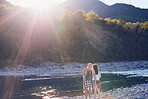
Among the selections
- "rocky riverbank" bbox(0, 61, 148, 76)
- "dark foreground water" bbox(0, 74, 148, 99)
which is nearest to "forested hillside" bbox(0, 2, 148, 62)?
"rocky riverbank" bbox(0, 61, 148, 76)

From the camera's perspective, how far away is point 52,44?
55250mm

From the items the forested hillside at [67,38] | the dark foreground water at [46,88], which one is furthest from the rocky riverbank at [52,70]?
the dark foreground water at [46,88]

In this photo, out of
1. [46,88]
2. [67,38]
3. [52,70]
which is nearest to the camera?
[46,88]

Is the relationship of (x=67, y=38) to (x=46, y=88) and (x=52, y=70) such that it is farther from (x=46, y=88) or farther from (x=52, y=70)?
(x=46, y=88)

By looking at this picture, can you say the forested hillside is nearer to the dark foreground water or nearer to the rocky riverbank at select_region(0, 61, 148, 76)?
the rocky riverbank at select_region(0, 61, 148, 76)

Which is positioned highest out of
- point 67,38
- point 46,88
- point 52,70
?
point 67,38

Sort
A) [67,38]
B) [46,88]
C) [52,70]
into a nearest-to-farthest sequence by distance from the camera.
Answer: [46,88]
[52,70]
[67,38]

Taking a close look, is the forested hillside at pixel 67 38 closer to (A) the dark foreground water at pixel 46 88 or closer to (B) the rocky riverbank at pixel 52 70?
(B) the rocky riverbank at pixel 52 70

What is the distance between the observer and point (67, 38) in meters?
59.7

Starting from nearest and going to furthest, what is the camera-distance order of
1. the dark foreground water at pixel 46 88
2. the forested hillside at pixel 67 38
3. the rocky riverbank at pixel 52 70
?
1. the dark foreground water at pixel 46 88
2. the rocky riverbank at pixel 52 70
3. the forested hillside at pixel 67 38

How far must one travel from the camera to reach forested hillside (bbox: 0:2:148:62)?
1964 inches

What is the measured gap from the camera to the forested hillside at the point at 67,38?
49875mm

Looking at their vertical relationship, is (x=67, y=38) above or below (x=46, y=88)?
above

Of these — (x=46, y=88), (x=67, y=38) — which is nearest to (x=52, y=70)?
(x=46, y=88)
